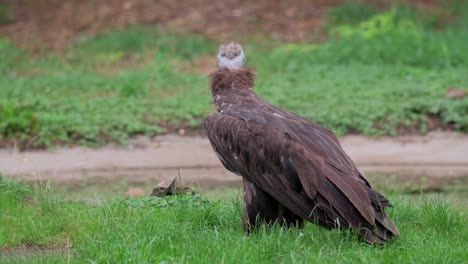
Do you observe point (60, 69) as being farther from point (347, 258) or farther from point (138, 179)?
point (347, 258)

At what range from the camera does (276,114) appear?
667 centimetres

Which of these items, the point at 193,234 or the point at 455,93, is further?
the point at 455,93

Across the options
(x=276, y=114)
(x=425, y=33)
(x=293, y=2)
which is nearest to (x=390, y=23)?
(x=425, y=33)

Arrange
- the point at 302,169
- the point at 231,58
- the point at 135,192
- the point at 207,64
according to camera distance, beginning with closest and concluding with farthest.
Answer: the point at 302,169, the point at 231,58, the point at 135,192, the point at 207,64

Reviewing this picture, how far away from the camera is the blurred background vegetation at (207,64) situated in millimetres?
11180

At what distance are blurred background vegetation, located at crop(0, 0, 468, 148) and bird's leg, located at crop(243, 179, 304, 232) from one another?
324 cm

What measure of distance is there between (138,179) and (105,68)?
5.22m

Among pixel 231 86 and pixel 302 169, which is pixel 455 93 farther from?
pixel 302 169

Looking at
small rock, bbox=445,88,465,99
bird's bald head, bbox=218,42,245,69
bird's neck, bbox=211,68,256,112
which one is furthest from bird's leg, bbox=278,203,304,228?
small rock, bbox=445,88,465,99

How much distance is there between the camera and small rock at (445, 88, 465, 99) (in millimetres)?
11539

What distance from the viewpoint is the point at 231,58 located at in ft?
24.1

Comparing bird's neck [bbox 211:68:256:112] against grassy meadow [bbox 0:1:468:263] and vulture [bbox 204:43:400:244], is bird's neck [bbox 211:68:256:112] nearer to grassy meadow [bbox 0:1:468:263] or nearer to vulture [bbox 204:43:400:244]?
vulture [bbox 204:43:400:244]

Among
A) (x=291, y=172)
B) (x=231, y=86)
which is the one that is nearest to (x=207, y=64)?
(x=231, y=86)

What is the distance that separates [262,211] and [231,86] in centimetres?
107
